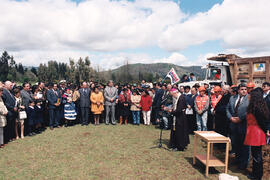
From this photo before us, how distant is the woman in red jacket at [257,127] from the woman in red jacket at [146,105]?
6.05m

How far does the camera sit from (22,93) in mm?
7637

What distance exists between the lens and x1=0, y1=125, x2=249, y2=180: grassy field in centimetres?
453

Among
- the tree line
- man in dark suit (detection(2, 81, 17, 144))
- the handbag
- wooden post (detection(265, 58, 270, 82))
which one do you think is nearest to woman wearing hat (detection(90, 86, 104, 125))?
the handbag

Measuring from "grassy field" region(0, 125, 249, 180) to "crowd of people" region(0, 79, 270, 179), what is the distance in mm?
686

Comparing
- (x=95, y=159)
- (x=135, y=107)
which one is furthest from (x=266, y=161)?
(x=135, y=107)

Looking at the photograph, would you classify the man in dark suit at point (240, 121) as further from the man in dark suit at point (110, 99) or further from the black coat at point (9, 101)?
the black coat at point (9, 101)

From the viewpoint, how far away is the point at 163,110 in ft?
28.2

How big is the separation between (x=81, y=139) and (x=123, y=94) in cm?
376

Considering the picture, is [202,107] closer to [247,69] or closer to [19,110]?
[247,69]

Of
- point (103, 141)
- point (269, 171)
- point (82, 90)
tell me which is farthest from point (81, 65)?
point (269, 171)

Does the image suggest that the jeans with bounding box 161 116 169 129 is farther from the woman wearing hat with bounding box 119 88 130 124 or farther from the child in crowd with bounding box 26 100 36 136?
the child in crowd with bounding box 26 100 36 136

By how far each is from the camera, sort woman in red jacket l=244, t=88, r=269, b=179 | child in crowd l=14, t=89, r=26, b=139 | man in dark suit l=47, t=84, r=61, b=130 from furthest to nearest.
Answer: man in dark suit l=47, t=84, r=61, b=130 < child in crowd l=14, t=89, r=26, b=139 < woman in red jacket l=244, t=88, r=269, b=179

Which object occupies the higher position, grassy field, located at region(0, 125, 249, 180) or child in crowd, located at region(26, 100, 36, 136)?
child in crowd, located at region(26, 100, 36, 136)

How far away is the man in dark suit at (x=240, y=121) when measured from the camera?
187 inches
